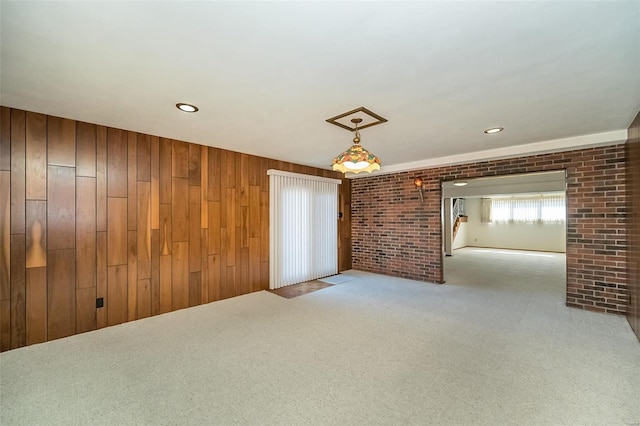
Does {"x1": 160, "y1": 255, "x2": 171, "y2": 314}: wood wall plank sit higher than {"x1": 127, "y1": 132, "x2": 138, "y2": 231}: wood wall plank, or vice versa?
{"x1": 127, "y1": 132, "x2": 138, "y2": 231}: wood wall plank

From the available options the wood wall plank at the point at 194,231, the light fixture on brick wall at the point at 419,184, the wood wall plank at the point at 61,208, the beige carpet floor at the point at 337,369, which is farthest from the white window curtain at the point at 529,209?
the wood wall plank at the point at 61,208

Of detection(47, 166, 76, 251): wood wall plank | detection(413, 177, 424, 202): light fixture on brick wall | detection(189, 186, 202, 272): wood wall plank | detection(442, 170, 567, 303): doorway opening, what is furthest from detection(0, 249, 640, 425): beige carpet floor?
detection(413, 177, 424, 202): light fixture on brick wall

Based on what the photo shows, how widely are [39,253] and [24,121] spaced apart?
1.32m

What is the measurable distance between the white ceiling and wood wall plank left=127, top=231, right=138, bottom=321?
1.37m

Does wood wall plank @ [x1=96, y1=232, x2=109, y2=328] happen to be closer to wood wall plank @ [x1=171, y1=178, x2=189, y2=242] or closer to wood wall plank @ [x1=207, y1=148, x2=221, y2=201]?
wood wall plank @ [x1=171, y1=178, x2=189, y2=242]

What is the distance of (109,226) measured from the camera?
3.16m

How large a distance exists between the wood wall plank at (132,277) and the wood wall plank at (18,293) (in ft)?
2.80

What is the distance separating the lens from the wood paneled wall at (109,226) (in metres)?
2.66

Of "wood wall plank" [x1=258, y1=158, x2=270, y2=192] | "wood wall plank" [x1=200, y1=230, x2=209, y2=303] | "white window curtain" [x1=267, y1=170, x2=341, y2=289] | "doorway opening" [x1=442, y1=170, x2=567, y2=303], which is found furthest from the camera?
"doorway opening" [x1=442, y1=170, x2=567, y2=303]

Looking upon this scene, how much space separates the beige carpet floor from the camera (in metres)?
1.75

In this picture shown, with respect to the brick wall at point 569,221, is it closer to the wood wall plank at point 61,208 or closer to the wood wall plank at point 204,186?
the wood wall plank at point 204,186

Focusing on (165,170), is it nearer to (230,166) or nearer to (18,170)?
(230,166)

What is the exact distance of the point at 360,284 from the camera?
5035 millimetres

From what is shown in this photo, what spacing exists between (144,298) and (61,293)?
79 centimetres
